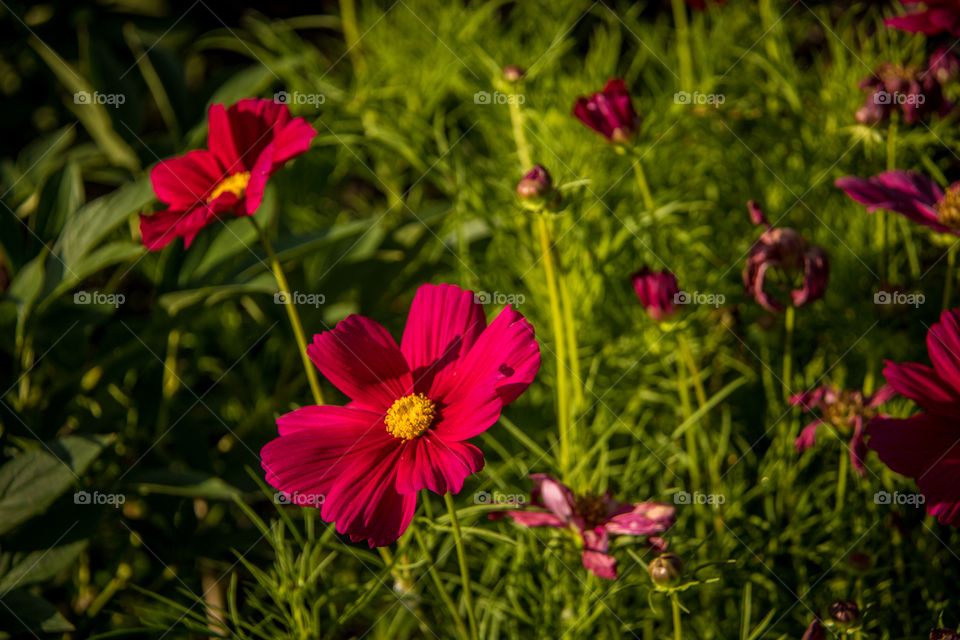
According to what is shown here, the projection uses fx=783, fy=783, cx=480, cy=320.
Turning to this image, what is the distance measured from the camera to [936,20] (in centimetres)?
70

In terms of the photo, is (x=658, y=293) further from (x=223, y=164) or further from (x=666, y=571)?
(x=223, y=164)

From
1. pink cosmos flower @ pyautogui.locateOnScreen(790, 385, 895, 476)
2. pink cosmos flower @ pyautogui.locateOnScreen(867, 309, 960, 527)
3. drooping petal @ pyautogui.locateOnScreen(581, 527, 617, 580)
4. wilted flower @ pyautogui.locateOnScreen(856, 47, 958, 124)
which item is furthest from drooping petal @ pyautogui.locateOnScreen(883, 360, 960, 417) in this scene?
wilted flower @ pyautogui.locateOnScreen(856, 47, 958, 124)

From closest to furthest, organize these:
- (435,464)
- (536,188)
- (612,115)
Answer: (435,464)
(536,188)
(612,115)

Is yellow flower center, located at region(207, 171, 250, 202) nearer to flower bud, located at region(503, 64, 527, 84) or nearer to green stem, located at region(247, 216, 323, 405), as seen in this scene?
green stem, located at region(247, 216, 323, 405)

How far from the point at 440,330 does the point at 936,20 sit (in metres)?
0.53

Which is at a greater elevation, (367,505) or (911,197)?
(911,197)

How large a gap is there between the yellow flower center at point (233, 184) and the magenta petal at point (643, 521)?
415 mm

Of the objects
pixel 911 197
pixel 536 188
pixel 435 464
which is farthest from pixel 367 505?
pixel 911 197

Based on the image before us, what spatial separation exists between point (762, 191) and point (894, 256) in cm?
19

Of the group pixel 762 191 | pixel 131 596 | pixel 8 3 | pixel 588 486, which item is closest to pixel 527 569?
pixel 588 486

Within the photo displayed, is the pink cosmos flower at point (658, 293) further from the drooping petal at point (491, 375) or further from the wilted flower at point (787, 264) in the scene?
the drooping petal at point (491, 375)

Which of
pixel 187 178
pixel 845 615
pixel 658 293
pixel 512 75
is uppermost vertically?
pixel 512 75

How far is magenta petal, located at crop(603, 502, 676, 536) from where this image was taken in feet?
1.90

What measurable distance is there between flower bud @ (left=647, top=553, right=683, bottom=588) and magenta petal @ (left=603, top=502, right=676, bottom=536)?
3cm
